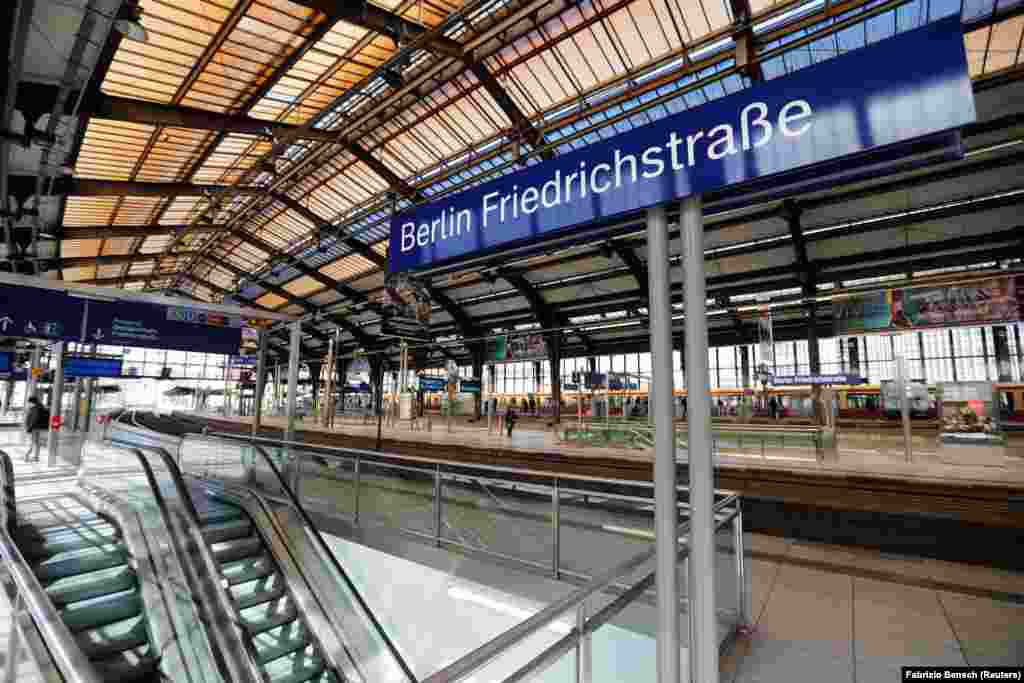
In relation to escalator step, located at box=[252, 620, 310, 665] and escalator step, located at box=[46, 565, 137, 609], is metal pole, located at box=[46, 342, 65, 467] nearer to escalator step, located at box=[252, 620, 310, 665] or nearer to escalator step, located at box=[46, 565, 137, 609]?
escalator step, located at box=[46, 565, 137, 609]

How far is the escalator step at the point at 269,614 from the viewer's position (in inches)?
214

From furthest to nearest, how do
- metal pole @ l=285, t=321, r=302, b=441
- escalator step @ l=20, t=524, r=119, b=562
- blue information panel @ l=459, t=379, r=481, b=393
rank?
blue information panel @ l=459, t=379, r=481, b=393, metal pole @ l=285, t=321, r=302, b=441, escalator step @ l=20, t=524, r=119, b=562

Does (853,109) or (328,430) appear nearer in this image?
(853,109)

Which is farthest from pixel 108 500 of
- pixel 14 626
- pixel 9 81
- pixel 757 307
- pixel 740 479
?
pixel 757 307

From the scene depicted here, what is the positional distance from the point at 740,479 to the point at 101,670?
8.17 m

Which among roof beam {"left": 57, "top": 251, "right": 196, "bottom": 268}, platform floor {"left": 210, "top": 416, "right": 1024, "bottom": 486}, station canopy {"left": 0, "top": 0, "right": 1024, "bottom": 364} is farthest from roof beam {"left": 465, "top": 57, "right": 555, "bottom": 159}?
roof beam {"left": 57, "top": 251, "right": 196, "bottom": 268}

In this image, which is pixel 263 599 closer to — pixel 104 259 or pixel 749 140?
pixel 749 140

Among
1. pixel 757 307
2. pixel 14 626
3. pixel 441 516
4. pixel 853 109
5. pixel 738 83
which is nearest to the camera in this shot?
pixel 853 109

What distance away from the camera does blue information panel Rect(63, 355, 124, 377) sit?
11.7 meters

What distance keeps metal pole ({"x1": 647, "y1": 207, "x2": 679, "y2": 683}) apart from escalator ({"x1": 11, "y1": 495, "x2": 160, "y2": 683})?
18.0ft

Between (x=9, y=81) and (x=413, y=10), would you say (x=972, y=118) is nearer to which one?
(x=9, y=81)

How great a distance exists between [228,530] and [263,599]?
1017mm

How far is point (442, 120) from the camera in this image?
621 inches

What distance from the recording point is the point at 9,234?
15.9 meters
